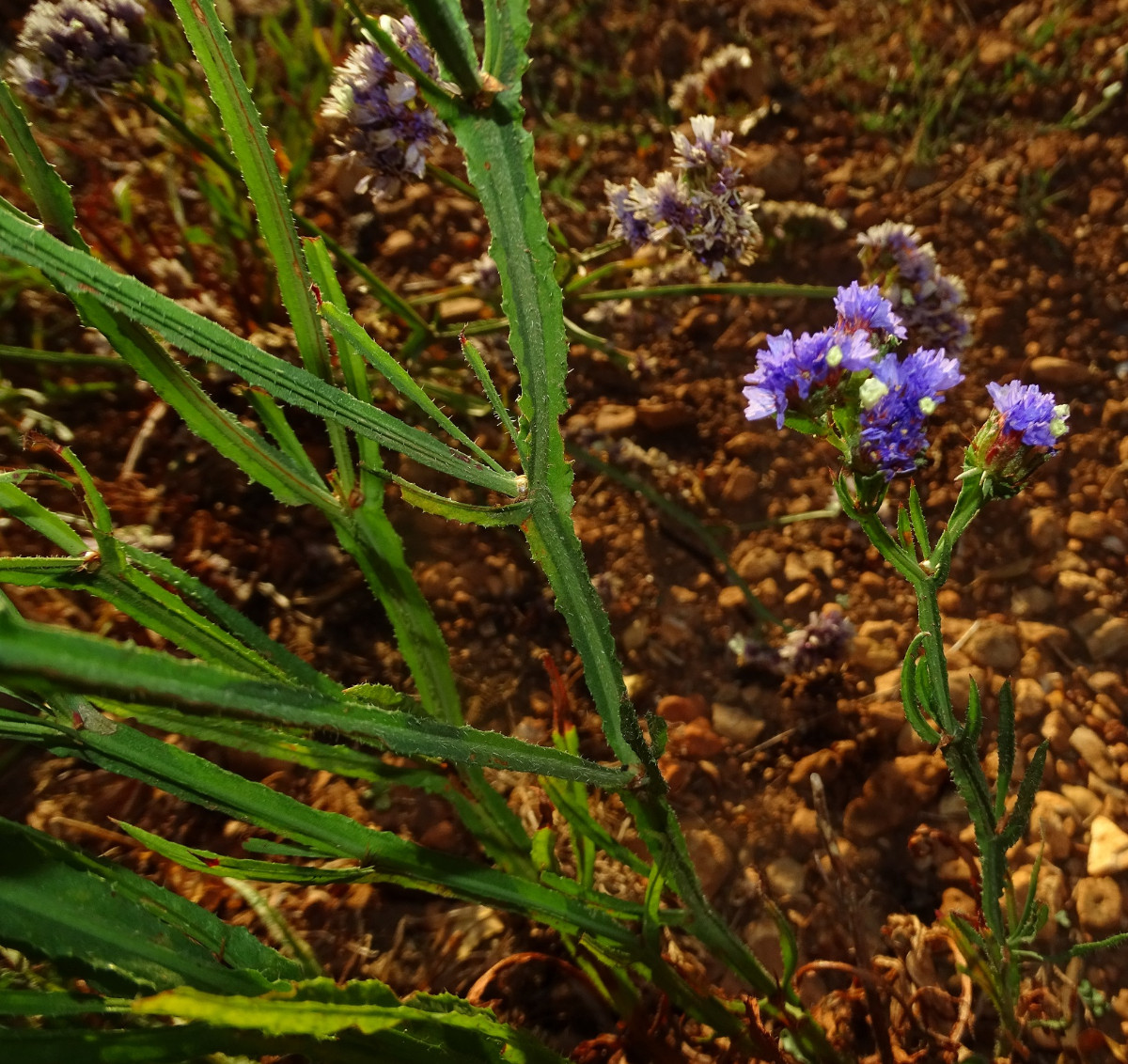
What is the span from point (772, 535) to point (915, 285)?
56 cm

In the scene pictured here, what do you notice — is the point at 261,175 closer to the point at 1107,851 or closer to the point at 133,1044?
the point at 133,1044

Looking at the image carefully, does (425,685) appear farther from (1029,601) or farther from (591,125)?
(591,125)

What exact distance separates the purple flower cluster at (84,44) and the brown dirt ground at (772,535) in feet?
1.28

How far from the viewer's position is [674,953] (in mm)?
Answer: 1256

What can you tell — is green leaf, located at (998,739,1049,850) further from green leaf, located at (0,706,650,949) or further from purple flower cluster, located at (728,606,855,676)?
purple flower cluster, located at (728,606,855,676)

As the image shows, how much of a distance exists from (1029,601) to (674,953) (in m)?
0.98

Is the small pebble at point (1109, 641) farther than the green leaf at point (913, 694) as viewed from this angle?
Yes

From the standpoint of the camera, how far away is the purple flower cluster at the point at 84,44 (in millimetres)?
1396

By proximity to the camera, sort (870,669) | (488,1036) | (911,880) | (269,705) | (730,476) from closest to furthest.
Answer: (269,705), (488,1036), (911,880), (870,669), (730,476)

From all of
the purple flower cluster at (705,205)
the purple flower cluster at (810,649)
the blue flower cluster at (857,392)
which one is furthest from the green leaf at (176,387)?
the purple flower cluster at (810,649)

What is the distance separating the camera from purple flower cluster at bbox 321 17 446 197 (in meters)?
1.27

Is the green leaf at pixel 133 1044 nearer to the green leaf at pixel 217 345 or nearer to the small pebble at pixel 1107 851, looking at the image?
the green leaf at pixel 217 345

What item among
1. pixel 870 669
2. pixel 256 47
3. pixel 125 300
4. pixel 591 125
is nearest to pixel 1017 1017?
pixel 870 669

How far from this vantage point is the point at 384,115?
4.26ft
